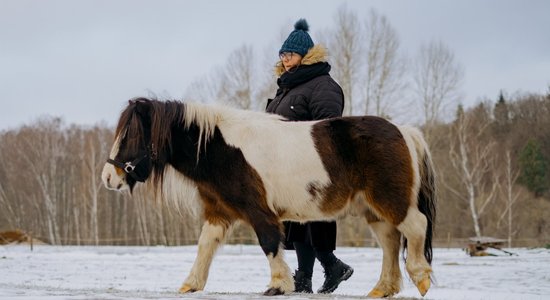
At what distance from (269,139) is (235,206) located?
67 centimetres

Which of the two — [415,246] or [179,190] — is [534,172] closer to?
[415,246]

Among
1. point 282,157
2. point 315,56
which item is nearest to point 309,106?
point 315,56

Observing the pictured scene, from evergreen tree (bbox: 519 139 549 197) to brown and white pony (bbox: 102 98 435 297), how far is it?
48.3m

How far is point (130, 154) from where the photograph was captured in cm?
517

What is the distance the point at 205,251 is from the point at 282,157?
3.76 ft

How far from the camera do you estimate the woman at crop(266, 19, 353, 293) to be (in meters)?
6.11

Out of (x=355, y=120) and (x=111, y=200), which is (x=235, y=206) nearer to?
(x=355, y=120)

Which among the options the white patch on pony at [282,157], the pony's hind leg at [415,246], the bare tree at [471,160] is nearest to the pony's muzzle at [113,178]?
the white patch on pony at [282,157]

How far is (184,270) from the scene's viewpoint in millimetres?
16500

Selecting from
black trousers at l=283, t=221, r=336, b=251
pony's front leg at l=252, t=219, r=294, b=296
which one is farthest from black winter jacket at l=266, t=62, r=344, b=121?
pony's front leg at l=252, t=219, r=294, b=296

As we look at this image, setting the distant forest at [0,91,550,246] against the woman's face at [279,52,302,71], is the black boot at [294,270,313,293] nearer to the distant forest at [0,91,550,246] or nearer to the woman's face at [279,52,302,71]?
the woman's face at [279,52,302,71]

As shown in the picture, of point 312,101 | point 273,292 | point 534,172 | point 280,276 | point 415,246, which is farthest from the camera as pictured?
point 534,172

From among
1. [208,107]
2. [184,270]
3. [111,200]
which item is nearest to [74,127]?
[111,200]

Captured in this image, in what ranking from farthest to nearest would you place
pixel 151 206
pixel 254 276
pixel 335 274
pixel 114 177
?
pixel 151 206 < pixel 254 276 < pixel 335 274 < pixel 114 177
